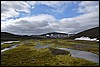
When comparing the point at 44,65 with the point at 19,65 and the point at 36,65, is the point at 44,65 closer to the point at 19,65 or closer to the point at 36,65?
the point at 36,65

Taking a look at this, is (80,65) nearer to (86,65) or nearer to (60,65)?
(86,65)

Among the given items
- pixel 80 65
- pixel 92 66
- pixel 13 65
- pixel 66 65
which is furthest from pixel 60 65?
pixel 13 65

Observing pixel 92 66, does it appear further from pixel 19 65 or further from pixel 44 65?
pixel 19 65

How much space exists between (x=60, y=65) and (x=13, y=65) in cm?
897

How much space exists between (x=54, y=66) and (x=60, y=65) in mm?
1522

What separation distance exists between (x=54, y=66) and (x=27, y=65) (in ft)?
17.0

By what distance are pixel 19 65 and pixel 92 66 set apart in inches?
541

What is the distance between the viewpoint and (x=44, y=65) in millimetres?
34094

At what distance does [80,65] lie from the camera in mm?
34312

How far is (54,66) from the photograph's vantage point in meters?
33.2

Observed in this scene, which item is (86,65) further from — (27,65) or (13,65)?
(13,65)

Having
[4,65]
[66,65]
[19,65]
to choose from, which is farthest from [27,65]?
[66,65]

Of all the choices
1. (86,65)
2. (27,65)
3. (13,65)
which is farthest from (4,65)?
(86,65)

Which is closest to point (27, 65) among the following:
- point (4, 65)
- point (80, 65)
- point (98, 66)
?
point (4, 65)
